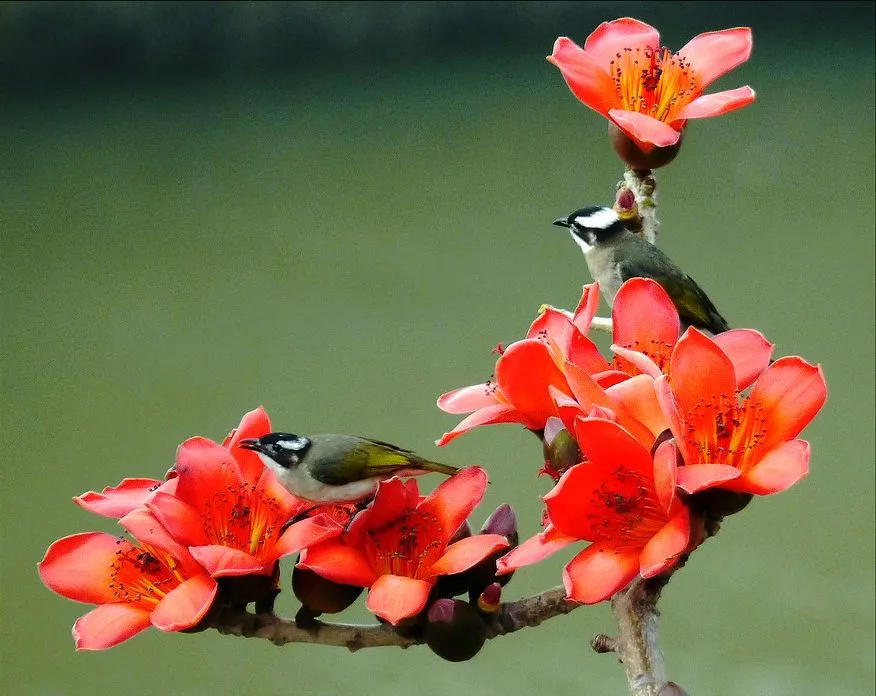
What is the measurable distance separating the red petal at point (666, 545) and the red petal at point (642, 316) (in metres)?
0.10

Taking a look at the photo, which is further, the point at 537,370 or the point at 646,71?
the point at 646,71

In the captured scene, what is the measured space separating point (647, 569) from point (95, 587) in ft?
0.74

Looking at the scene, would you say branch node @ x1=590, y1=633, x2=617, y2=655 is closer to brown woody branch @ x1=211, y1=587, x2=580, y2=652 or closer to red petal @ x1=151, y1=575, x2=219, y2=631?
brown woody branch @ x1=211, y1=587, x2=580, y2=652

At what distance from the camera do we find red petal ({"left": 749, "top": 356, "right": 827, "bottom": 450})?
40cm

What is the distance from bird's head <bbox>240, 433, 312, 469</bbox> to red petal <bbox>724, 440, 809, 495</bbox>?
0.58 ft

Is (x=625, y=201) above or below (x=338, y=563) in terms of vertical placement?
above

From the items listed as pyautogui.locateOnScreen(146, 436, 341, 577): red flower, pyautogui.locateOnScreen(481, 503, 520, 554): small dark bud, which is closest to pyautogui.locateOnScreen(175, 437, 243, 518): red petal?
pyautogui.locateOnScreen(146, 436, 341, 577): red flower

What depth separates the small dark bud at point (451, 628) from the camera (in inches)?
17.1

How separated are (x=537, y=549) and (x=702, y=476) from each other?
0.06 meters

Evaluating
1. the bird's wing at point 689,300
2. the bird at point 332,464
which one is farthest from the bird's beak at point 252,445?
the bird's wing at point 689,300

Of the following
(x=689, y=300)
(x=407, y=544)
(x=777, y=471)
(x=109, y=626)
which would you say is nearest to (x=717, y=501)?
(x=777, y=471)

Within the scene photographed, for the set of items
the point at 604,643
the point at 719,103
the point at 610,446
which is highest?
the point at 719,103

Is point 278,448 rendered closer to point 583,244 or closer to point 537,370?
point 537,370

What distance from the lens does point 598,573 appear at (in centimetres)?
39
